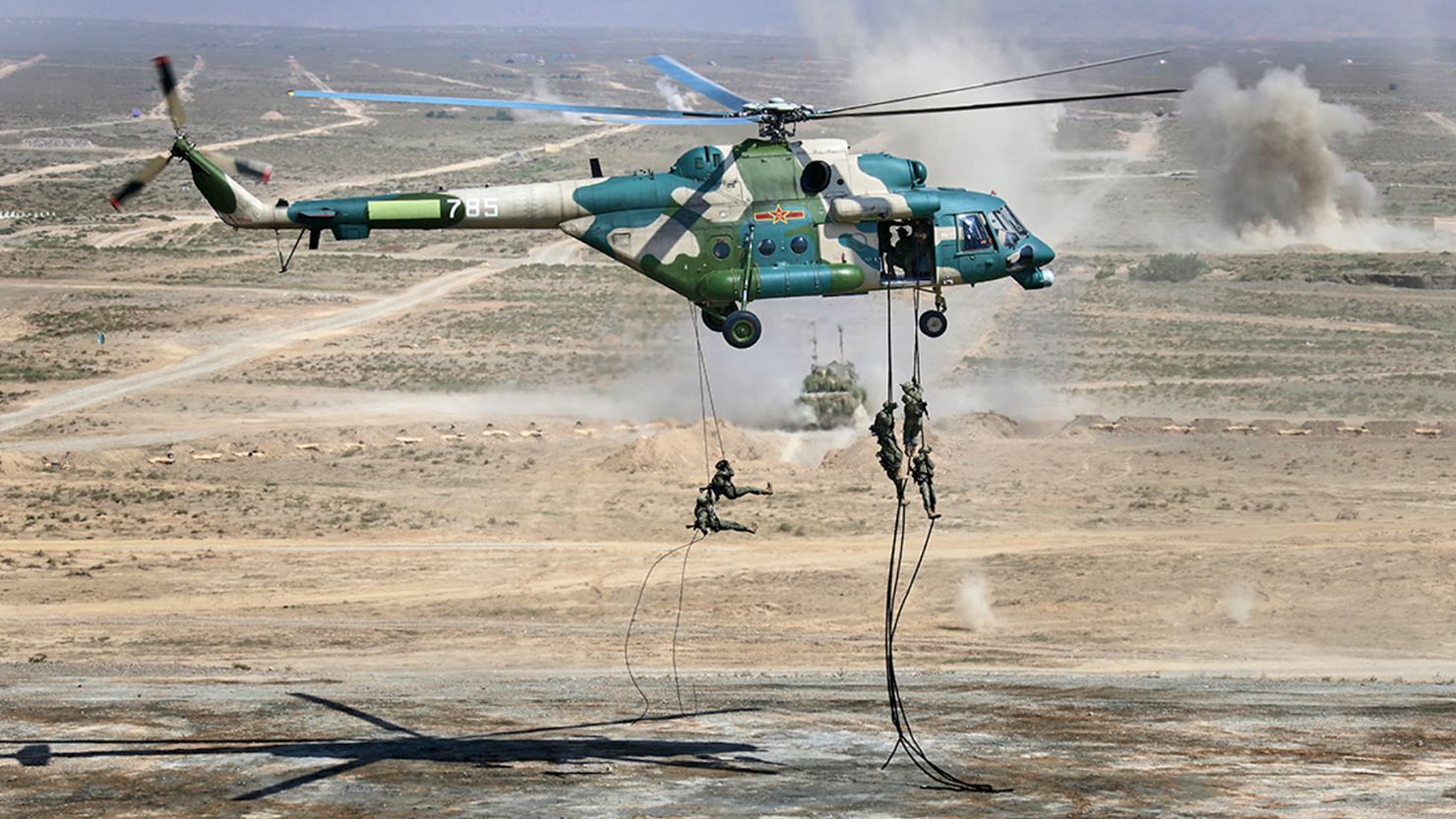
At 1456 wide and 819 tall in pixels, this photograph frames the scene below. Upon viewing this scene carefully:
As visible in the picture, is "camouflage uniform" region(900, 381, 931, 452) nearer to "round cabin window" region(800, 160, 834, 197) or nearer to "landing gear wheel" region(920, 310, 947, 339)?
"landing gear wheel" region(920, 310, 947, 339)

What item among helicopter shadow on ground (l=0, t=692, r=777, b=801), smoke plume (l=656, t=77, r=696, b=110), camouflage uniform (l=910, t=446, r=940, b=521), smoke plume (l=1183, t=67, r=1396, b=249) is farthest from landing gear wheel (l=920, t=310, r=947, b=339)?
smoke plume (l=656, t=77, r=696, b=110)

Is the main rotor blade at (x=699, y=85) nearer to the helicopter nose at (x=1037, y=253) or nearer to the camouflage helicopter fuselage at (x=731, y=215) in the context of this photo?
the camouflage helicopter fuselage at (x=731, y=215)

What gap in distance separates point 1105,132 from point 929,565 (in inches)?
4952

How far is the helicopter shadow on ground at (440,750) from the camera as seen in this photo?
71.5 ft

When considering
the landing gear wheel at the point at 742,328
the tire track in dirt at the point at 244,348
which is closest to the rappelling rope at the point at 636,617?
the landing gear wheel at the point at 742,328

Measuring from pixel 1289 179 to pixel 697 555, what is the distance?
180 feet

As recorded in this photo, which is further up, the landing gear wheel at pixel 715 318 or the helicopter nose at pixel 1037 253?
the helicopter nose at pixel 1037 253

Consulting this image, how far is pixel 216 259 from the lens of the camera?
254 feet

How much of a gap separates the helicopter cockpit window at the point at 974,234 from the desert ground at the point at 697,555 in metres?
5.17

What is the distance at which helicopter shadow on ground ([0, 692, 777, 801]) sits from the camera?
858 inches

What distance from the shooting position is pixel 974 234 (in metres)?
23.0

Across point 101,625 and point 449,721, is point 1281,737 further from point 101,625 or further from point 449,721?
point 101,625

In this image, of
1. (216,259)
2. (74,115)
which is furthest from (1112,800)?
(74,115)

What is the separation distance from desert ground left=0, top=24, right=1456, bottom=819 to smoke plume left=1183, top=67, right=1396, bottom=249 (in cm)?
858
